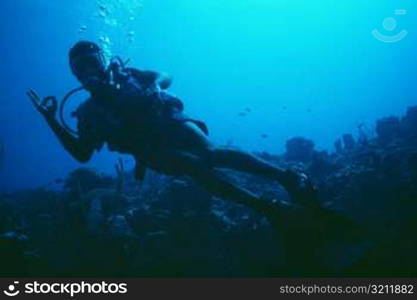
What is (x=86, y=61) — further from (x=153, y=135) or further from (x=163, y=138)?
(x=163, y=138)

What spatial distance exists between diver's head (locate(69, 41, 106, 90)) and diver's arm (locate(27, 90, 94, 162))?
589mm

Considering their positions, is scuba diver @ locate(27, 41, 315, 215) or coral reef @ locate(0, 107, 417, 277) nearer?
coral reef @ locate(0, 107, 417, 277)

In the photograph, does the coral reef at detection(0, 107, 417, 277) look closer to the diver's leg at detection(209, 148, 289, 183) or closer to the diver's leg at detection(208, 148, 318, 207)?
the diver's leg at detection(208, 148, 318, 207)

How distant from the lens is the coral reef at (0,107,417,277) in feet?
17.3

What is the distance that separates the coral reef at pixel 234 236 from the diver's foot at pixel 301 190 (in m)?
0.12

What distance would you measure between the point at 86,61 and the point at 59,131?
41.7 inches

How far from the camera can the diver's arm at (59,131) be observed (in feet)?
18.0

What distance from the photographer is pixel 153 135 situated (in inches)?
220

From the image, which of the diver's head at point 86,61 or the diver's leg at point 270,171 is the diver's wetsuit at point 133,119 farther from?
the diver's leg at point 270,171

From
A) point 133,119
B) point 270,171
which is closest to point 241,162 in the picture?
point 270,171

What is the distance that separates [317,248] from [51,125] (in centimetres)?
388

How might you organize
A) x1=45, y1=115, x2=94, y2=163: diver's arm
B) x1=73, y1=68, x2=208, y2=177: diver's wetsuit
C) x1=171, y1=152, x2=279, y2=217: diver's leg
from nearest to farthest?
x1=171, y1=152, x2=279, y2=217: diver's leg
x1=73, y1=68, x2=208, y2=177: diver's wetsuit
x1=45, y1=115, x2=94, y2=163: diver's arm

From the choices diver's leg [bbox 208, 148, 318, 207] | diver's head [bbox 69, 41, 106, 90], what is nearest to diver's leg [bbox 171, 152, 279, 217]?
diver's leg [bbox 208, 148, 318, 207]

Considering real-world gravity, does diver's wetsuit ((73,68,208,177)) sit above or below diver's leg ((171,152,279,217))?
above
